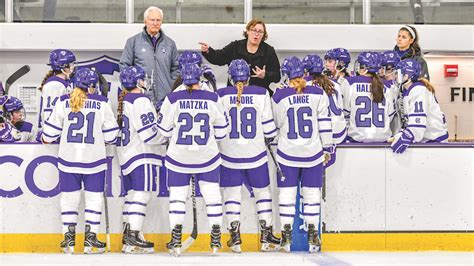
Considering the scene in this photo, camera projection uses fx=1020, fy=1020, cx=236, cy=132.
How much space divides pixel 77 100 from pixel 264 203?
1.49m

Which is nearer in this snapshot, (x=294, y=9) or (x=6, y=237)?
(x=6, y=237)

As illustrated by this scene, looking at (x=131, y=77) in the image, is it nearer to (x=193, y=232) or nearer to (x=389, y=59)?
(x=193, y=232)

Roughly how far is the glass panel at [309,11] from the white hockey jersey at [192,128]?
2.93 meters

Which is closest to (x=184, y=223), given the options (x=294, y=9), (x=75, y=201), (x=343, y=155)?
(x=75, y=201)

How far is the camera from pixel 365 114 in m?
7.64

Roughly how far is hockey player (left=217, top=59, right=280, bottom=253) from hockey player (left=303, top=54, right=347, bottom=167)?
48 centimetres

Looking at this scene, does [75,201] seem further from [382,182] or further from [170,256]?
[382,182]

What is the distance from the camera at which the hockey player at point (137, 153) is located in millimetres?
7102

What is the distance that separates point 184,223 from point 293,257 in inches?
33.2

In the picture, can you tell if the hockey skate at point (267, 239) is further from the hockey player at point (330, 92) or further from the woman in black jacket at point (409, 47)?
the woman in black jacket at point (409, 47)

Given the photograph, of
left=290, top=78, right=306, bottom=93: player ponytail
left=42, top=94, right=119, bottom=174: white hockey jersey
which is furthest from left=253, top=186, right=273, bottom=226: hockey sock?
left=42, top=94, right=119, bottom=174: white hockey jersey

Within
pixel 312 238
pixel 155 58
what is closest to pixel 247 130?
pixel 312 238

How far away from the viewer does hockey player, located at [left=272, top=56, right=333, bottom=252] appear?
715 centimetres

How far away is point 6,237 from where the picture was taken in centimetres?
721
